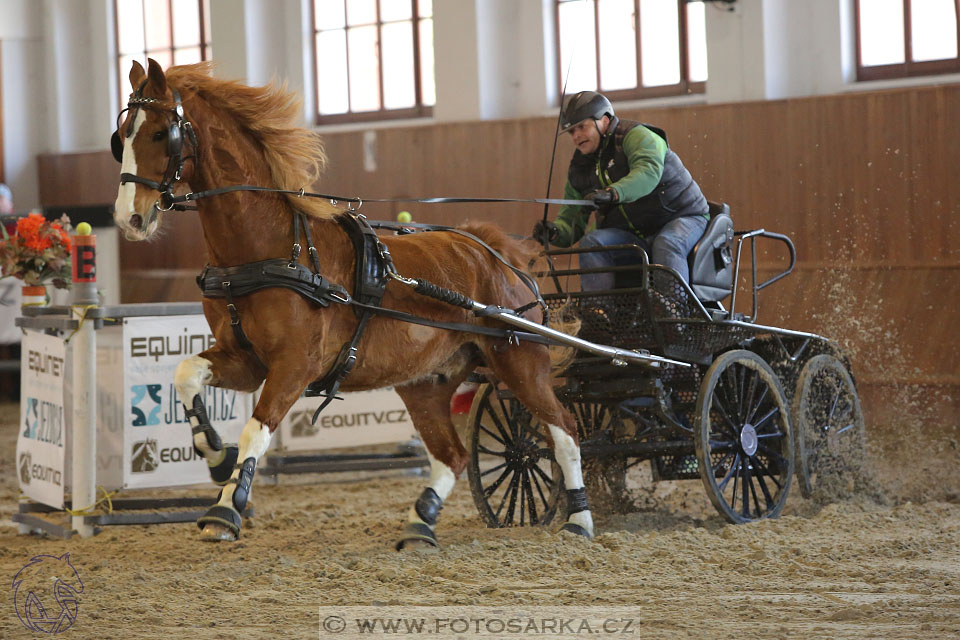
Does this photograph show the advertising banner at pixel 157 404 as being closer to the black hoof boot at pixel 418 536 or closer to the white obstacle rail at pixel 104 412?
the white obstacle rail at pixel 104 412

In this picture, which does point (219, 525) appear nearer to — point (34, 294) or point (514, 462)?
point (514, 462)

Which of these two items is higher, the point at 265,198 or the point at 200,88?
the point at 200,88

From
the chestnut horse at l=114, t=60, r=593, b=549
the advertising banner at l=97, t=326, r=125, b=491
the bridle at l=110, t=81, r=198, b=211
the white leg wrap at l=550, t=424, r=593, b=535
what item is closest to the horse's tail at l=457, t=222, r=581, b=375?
the chestnut horse at l=114, t=60, r=593, b=549

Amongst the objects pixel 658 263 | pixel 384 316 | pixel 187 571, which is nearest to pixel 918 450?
pixel 658 263

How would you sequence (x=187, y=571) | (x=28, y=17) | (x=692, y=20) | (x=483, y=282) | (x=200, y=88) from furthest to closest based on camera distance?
(x=28, y=17) → (x=692, y=20) → (x=483, y=282) → (x=187, y=571) → (x=200, y=88)

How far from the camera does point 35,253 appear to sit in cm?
566

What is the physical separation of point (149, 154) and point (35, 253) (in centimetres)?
240

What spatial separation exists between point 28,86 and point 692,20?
871 centimetres

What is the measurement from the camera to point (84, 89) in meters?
13.9

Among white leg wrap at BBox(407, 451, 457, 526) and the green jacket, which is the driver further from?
white leg wrap at BBox(407, 451, 457, 526)

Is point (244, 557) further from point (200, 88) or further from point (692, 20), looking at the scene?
point (692, 20)

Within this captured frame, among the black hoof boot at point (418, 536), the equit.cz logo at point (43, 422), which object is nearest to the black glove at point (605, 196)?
the black hoof boot at point (418, 536)

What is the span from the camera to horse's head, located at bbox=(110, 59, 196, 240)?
355 centimetres

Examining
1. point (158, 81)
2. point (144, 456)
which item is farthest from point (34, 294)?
point (158, 81)
